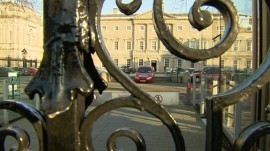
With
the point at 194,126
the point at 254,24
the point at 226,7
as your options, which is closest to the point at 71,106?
the point at 226,7

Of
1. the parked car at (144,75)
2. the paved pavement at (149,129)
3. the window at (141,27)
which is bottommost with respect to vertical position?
the paved pavement at (149,129)

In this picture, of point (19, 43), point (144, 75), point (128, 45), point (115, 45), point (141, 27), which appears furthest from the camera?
point (128, 45)

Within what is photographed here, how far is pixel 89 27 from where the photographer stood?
3.10ft

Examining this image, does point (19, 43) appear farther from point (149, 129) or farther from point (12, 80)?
point (149, 129)

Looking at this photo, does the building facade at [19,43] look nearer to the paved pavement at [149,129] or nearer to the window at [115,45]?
the window at [115,45]

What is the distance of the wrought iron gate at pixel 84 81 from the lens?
0.90m

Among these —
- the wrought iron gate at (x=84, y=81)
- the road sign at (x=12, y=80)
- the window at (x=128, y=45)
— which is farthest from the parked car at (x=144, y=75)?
the window at (x=128, y=45)

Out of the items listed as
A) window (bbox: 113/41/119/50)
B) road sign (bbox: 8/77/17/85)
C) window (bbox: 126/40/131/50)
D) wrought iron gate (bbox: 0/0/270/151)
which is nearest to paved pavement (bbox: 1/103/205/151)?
road sign (bbox: 8/77/17/85)

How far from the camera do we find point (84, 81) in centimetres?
91

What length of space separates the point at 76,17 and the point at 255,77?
52 cm

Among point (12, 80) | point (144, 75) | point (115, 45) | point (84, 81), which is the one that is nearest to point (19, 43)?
point (115, 45)

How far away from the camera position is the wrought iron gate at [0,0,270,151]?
90 centimetres

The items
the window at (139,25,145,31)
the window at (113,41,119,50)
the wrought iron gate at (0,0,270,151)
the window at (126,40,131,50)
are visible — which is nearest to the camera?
the wrought iron gate at (0,0,270,151)

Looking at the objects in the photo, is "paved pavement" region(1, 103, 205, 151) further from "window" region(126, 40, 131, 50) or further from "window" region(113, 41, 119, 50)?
"window" region(126, 40, 131, 50)
